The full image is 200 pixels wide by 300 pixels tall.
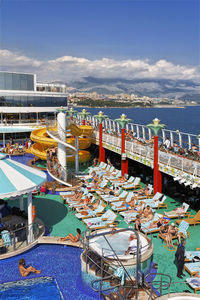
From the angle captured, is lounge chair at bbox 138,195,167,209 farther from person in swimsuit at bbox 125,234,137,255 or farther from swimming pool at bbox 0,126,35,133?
swimming pool at bbox 0,126,35,133

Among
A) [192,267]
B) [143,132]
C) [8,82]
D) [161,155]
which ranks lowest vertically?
[192,267]

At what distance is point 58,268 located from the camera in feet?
33.3

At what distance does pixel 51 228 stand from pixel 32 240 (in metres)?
1.87

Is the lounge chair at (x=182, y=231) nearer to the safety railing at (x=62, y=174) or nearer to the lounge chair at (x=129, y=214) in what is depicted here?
the lounge chair at (x=129, y=214)

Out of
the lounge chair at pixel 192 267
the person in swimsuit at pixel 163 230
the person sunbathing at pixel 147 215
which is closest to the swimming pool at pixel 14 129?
the person sunbathing at pixel 147 215

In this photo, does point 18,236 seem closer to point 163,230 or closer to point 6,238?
point 6,238

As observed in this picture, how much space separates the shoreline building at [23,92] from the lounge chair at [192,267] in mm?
31711

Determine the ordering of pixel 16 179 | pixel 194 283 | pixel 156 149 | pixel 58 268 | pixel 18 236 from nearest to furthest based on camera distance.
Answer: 1. pixel 194 283
2. pixel 58 268
3. pixel 18 236
4. pixel 16 179
5. pixel 156 149

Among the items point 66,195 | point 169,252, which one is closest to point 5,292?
point 169,252

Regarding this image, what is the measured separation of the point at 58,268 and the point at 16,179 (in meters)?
3.92

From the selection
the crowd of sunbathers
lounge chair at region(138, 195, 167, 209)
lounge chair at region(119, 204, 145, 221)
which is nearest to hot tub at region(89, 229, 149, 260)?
lounge chair at region(119, 204, 145, 221)

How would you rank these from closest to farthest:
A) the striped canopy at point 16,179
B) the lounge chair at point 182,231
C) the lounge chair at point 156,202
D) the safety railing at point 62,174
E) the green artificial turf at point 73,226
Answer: the green artificial turf at point 73,226, the striped canopy at point 16,179, the lounge chair at point 182,231, the lounge chair at point 156,202, the safety railing at point 62,174

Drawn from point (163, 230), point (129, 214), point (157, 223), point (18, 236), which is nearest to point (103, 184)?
point (129, 214)

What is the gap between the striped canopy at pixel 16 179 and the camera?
11.2m
